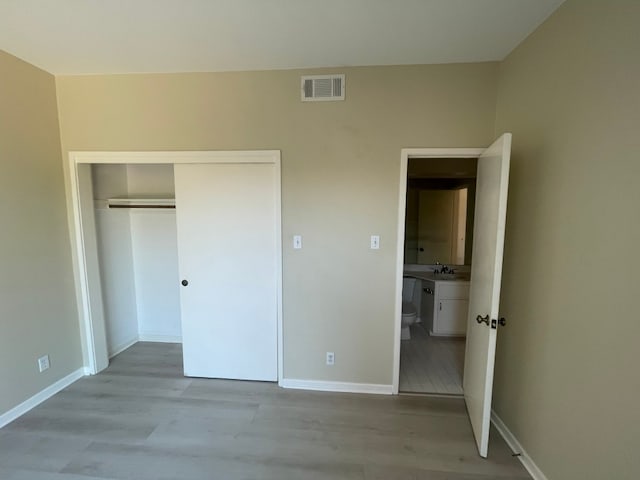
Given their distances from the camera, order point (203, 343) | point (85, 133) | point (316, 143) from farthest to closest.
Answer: point (203, 343), point (85, 133), point (316, 143)

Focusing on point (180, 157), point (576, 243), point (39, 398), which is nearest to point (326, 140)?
point (180, 157)

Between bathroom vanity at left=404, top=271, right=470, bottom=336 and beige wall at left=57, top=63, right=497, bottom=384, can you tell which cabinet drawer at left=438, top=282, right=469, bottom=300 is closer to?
bathroom vanity at left=404, top=271, right=470, bottom=336

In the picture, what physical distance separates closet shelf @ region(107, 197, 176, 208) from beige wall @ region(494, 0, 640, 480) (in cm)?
313

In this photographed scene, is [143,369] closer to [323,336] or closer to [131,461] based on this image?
[131,461]

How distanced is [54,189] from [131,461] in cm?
224

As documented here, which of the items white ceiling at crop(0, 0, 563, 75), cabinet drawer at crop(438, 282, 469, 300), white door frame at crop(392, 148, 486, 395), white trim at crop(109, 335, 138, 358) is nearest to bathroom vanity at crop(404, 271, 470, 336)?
cabinet drawer at crop(438, 282, 469, 300)

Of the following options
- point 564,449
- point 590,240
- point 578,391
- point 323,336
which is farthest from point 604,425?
point 323,336

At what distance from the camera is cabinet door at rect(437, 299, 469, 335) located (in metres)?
3.80

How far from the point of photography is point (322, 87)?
2.38 meters

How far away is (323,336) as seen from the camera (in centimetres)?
262

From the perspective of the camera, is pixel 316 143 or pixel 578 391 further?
pixel 316 143

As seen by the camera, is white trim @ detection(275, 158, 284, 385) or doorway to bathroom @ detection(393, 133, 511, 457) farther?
white trim @ detection(275, 158, 284, 385)

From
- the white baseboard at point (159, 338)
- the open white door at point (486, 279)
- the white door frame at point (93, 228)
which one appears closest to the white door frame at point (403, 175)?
the open white door at point (486, 279)

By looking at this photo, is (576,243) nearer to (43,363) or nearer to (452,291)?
(452,291)
